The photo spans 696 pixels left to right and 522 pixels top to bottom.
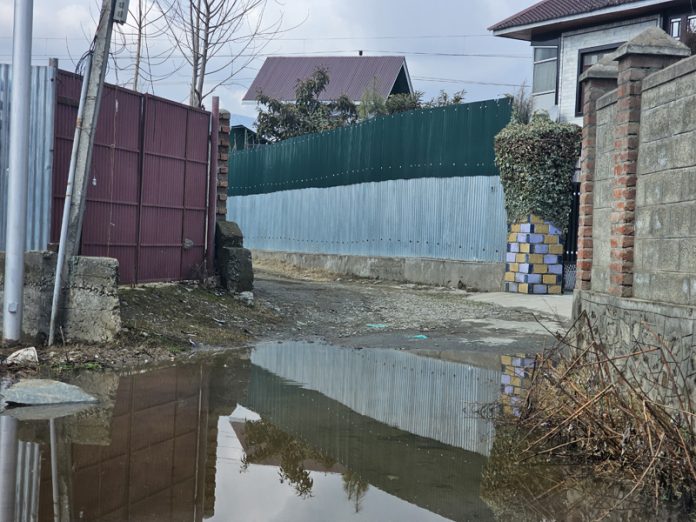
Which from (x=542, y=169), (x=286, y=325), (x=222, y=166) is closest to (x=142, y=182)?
(x=222, y=166)

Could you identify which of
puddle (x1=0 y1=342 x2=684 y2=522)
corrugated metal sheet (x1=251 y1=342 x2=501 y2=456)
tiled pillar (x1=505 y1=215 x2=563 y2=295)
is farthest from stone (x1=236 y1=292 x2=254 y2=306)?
tiled pillar (x1=505 y1=215 x2=563 y2=295)

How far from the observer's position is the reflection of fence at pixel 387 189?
57.8ft

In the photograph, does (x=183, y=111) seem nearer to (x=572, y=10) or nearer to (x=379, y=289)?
(x=379, y=289)

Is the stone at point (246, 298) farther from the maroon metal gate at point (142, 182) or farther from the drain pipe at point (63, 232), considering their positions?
the drain pipe at point (63, 232)

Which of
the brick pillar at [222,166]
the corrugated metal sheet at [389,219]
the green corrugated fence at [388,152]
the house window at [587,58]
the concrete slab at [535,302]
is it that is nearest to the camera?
the brick pillar at [222,166]

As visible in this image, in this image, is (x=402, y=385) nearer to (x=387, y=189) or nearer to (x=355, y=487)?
(x=355, y=487)

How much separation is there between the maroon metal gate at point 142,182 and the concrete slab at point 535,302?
5727mm

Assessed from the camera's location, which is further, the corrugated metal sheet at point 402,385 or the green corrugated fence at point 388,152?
the green corrugated fence at point 388,152

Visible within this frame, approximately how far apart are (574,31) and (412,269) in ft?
23.5

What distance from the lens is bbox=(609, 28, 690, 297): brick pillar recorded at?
6.72 metres

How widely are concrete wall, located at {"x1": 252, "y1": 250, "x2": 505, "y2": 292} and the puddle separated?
9.19 meters

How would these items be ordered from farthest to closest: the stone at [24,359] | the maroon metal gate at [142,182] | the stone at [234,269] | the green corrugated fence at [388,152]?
the green corrugated fence at [388,152] < the stone at [234,269] < the maroon metal gate at [142,182] < the stone at [24,359]

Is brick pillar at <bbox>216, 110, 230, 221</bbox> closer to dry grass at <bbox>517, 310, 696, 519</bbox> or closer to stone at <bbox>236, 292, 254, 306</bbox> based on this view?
stone at <bbox>236, 292, 254, 306</bbox>

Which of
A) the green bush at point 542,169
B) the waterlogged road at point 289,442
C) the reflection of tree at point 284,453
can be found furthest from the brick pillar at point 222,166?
the reflection of tree at point 284,453
